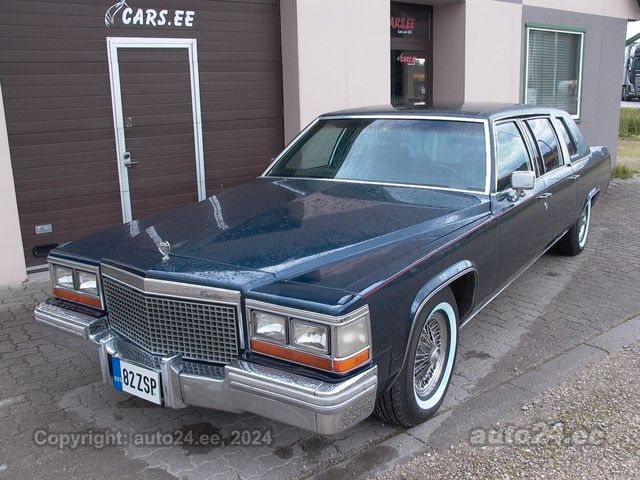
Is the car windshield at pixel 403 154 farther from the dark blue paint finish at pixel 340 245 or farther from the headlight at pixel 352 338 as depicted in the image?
the headlight at pixel 352 338

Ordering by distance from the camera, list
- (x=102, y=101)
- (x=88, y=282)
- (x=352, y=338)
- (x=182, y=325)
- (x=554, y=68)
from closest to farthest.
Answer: (x=352, y=338) → (x=182, y=325) → (x=88, y=282) → (x=102, y=101) → (x=554, y=68)

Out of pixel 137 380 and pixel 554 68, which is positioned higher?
pixel 554 68

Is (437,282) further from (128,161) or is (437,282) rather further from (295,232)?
(128,161)

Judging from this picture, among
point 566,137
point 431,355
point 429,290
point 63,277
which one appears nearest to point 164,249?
point 63,277

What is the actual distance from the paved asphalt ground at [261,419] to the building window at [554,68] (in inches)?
266

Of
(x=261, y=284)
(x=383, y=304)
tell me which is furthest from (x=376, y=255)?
(x=261, y=284)

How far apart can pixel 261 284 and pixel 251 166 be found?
4925 millimetres

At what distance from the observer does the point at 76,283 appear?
341 cm

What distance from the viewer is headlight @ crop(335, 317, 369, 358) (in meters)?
2.51

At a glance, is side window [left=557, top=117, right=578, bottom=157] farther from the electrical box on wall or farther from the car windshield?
the electrical box on wall

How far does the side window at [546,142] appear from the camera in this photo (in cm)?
505

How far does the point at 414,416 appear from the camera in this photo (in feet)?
10.6

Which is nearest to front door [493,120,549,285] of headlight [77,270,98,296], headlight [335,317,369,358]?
headlight [335,317,369,358]

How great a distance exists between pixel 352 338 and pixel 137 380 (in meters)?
1.12
